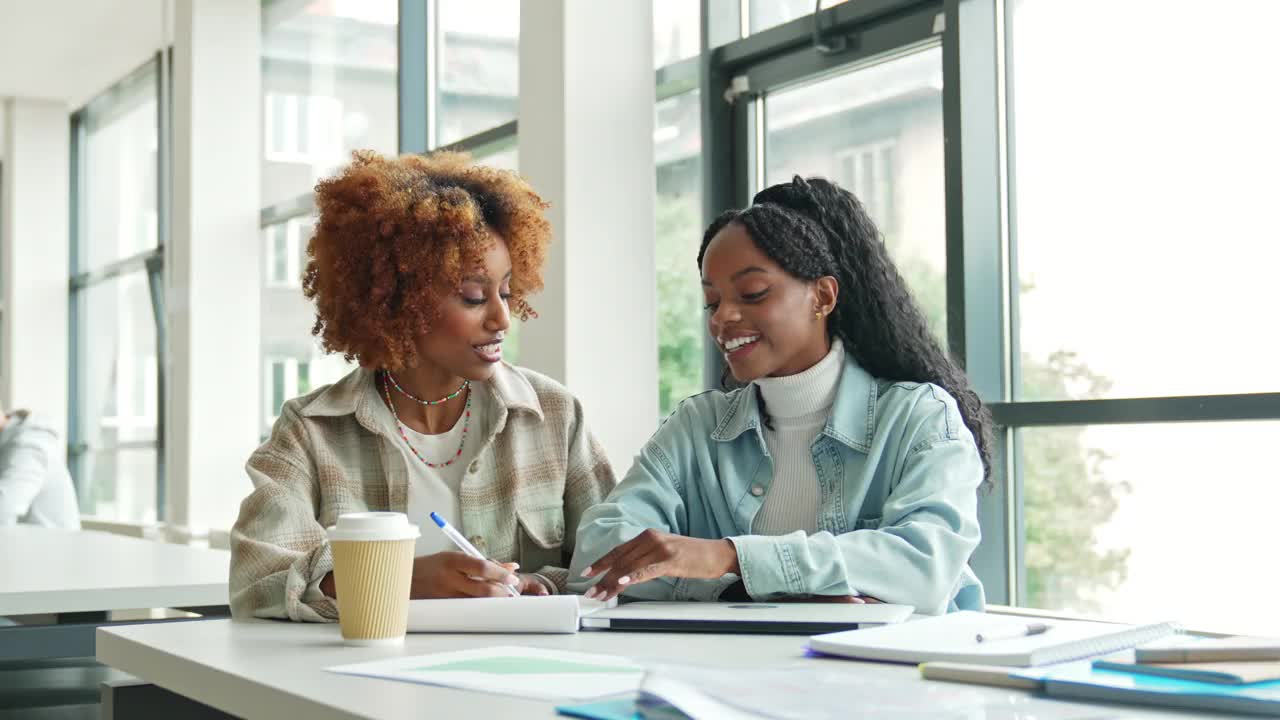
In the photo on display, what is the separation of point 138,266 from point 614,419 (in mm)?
4638

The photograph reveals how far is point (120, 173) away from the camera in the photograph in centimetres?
749

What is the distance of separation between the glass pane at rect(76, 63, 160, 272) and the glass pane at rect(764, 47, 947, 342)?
4.58 meters

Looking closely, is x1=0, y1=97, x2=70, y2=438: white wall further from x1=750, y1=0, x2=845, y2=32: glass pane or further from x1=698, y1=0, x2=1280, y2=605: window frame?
x1=698, y1=0, x2=1280, y2=605: window frame

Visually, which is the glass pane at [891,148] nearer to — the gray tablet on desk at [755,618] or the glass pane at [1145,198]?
the glass pane at [1145,198]

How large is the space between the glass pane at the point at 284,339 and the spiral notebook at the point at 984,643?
476cm

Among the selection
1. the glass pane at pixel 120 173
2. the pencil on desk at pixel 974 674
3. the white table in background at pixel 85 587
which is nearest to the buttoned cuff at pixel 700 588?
the pencil on desk at pixel 974 674

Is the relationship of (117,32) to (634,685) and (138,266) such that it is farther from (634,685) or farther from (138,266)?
(634,685)

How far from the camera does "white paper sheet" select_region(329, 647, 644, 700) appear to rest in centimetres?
94

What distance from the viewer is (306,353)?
570cm

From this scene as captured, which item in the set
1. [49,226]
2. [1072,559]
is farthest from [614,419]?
[49,226]

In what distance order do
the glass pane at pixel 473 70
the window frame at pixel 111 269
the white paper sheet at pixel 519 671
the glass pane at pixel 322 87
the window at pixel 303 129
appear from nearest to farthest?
the white paper sheet at pixel 519 671, the glass pane at pixel 473 70, the glass pane at pixel 322 87, the window at pixel 303 129, the window frame at pixel 111 269

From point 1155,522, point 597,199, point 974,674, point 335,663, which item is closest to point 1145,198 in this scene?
point 1155,522

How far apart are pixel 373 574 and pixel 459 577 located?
0.20 metres

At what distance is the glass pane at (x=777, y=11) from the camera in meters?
3.04
